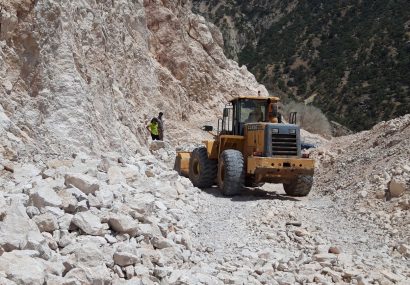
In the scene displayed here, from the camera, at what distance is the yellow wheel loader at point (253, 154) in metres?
10.8

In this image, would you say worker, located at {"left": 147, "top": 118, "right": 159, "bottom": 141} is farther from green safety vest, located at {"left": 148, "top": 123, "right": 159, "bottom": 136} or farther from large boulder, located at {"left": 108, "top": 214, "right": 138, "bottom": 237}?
large boulder, located at {"left": 108, "top": 214, "right": 138, "bottom": 237}

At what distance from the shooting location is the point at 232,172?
10.9 metres

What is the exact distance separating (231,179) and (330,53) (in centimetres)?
5018

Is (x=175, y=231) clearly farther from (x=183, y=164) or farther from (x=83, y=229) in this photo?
(x=183, y=164)

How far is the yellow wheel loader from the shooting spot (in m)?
10.8

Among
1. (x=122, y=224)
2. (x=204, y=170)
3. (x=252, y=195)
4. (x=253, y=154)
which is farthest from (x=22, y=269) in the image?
(x=204, y=170)

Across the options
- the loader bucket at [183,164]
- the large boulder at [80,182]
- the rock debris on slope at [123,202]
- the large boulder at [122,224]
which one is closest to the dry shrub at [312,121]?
the rock debris on slope at [123,202]

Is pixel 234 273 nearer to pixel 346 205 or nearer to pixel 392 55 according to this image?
pixel 346 205

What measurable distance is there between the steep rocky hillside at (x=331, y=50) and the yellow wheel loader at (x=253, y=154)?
33224 millimetres

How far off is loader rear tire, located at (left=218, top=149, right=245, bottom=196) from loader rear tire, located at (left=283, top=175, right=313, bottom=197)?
1409 millimetres

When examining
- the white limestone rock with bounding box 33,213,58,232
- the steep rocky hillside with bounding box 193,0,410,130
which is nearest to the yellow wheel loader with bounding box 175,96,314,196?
the white limestone rock with bounding box 33,213,58,232

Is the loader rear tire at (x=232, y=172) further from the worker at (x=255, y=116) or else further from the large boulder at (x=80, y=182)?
the large boulder at (x=80, y=182)

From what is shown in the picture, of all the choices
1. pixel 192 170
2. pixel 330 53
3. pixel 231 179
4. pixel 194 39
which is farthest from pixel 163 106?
pixel 330 53

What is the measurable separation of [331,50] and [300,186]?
49.5 meters
